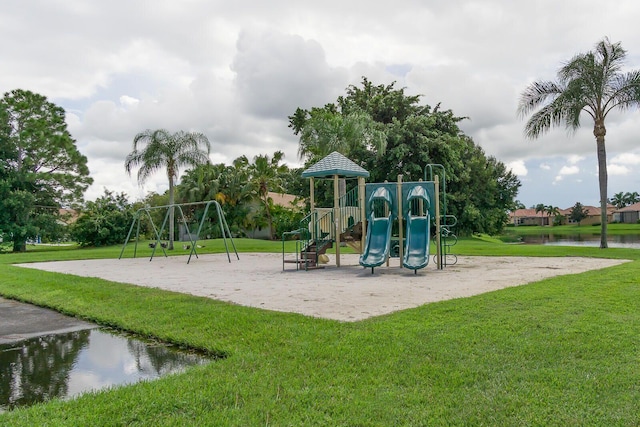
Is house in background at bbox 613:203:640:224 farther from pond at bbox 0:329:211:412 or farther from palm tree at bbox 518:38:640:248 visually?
pond at bbox 0:329:211:412

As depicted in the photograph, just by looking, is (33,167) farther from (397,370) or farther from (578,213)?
(578,213)

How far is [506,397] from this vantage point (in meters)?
2.98

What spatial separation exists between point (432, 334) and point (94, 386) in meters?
2.92

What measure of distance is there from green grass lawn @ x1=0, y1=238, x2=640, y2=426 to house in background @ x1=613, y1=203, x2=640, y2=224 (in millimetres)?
92554

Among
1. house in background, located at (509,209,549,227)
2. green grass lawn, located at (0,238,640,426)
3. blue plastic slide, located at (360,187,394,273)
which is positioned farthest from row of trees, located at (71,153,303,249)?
house in background, located at (509,209,549,227)

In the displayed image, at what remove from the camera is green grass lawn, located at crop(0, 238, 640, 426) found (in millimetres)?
2830

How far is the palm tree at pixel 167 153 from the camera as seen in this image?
893 inches

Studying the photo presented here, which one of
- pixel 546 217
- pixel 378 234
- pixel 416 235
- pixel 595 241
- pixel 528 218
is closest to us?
pixel 416 235

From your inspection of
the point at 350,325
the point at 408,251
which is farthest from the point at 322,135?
the point at 350,325

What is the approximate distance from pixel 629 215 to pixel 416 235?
298 feet

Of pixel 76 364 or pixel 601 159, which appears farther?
pixel 601 159

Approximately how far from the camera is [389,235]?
11.6m

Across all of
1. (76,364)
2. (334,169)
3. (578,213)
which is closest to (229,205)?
(334,169)

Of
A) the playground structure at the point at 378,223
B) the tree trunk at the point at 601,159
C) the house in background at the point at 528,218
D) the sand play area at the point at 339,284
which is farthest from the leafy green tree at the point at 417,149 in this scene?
the house in background at the point at 528,218
